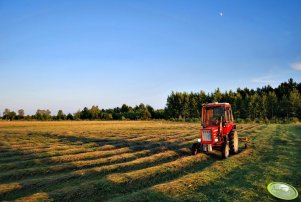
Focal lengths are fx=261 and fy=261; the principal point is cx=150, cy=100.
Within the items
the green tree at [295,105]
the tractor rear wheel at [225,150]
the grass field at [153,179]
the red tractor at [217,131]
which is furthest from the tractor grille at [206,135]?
the green tree at [295,105]

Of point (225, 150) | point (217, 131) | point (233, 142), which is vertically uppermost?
point (217, 131)

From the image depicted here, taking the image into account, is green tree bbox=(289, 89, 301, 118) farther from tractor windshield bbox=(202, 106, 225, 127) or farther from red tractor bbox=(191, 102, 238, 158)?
tractor windshield bbox=(202, 106, 225, 127)

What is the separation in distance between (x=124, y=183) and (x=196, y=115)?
65.1m

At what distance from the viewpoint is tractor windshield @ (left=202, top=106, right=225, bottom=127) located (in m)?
13.2

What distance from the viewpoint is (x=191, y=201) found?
258 inches

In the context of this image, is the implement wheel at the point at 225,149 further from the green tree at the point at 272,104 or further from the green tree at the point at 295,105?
the green tree at the point at 272,104

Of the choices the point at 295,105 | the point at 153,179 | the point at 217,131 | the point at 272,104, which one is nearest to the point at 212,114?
the point at 217,131

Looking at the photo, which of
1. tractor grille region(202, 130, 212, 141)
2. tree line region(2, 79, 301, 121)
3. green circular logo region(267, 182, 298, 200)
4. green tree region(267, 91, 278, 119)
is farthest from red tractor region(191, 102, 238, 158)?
green tree region(267, 91, 278, 119)

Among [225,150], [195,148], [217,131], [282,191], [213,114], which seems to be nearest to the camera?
[282,191]

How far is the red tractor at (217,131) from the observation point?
12156mm

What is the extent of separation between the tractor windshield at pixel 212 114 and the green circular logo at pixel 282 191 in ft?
19.8

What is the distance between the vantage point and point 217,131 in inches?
489

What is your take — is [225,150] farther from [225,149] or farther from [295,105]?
[295,105]

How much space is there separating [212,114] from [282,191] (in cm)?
678
